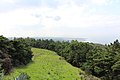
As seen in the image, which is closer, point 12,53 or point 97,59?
point 12,53

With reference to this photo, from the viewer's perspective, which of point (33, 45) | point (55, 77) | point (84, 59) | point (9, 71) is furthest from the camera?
point (33, 45)

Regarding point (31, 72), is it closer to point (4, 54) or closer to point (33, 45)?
point (4, 54)

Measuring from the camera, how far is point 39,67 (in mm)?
55719

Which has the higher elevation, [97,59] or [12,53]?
[12,53]

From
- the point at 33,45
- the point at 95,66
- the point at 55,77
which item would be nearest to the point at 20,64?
the point at 55,77

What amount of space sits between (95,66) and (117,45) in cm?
920

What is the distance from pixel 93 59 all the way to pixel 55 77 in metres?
12.3

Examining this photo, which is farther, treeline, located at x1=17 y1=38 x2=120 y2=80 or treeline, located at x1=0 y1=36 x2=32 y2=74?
treeline, located at x1=17 y1=38 x2=120 y2=80

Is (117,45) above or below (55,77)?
above

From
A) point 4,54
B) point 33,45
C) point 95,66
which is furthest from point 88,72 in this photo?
point 33,45

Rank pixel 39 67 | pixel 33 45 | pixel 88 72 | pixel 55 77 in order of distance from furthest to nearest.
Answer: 1. pixel 33 45
2. pixel 88 72
3. pixel 39 67
4. pixel 55 77

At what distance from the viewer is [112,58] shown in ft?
185

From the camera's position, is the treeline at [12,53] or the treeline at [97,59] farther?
the treeline at [97,59]

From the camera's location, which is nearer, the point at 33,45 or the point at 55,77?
the point at 55,77
